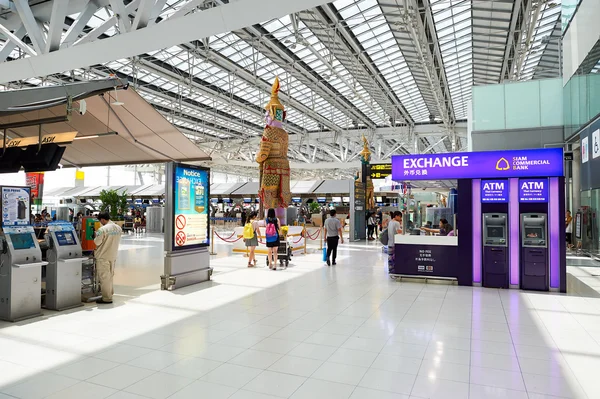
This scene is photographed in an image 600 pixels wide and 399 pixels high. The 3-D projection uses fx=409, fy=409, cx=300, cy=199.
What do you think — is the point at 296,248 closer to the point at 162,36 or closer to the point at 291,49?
the point at 291,49

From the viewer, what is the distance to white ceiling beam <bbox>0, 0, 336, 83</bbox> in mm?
5520

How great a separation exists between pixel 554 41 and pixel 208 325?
16.1 m

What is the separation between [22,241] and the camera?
5242mm

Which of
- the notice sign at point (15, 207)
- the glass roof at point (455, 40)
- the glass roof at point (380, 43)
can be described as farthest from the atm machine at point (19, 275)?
the glass roof at point (455, 40)

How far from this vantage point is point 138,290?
7.10 m

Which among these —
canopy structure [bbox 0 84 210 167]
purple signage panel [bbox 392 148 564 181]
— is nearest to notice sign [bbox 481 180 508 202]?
purple signage panel [bbox 392 148 564 181]

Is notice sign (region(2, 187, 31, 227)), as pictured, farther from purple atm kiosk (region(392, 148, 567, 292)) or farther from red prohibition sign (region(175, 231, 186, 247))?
purple atm kiosk (region(392, 148, 567, 292))

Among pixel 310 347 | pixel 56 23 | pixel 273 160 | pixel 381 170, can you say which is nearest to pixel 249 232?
pixel 273 160

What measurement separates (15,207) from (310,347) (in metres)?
4.32

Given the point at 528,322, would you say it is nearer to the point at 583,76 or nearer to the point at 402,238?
the point at 402,238

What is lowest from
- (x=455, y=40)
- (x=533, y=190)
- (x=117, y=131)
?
(x=533, y=190)

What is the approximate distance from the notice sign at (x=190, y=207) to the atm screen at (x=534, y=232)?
19.4ft

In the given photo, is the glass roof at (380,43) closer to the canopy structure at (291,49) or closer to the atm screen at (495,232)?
the canopy structure at (291,49)

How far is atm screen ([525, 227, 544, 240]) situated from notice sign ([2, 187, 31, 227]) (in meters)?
8.01
